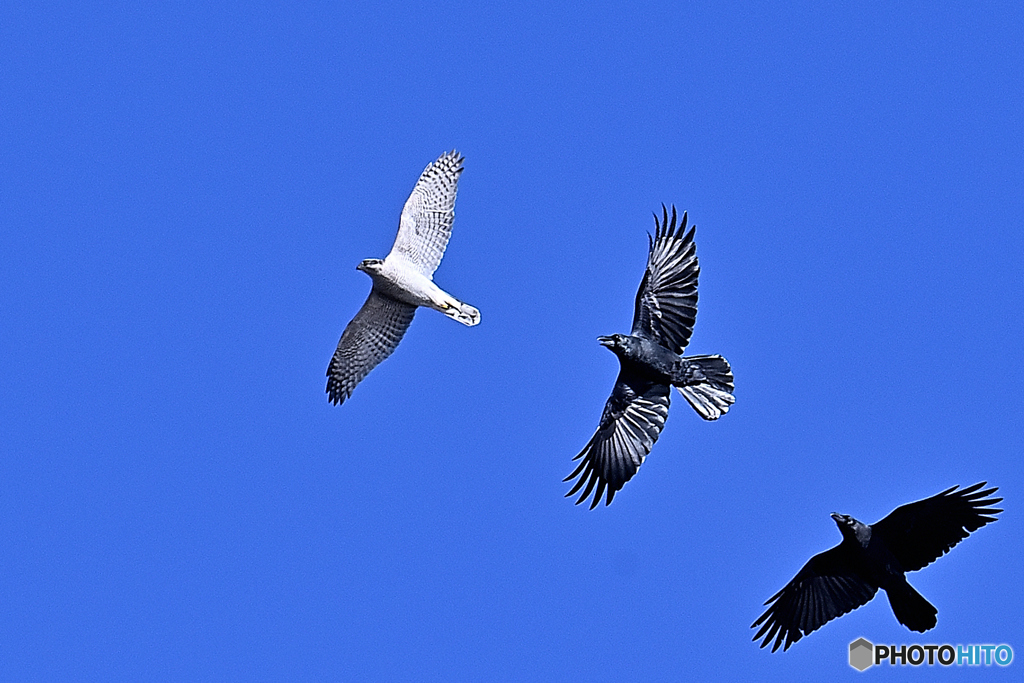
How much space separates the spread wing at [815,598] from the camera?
874 inches

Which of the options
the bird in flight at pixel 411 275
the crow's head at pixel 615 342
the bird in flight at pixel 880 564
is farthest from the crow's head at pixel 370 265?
the bird in flight at pixel 880 564

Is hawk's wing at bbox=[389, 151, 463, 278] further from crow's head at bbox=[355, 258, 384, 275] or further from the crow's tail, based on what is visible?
the crow's tail

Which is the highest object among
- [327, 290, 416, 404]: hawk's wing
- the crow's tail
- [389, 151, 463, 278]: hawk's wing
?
[389, 151, 463, 278]: hawk's wing

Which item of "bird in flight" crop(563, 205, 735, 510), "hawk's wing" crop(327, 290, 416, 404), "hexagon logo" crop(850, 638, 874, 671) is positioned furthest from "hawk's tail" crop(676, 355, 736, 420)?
"hawk's wing" crop(327, 290, 416, 404)

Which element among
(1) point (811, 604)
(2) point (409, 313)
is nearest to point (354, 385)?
(2) point (409, 313)

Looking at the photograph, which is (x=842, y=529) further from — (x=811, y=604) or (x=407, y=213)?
(x=407, y=213)

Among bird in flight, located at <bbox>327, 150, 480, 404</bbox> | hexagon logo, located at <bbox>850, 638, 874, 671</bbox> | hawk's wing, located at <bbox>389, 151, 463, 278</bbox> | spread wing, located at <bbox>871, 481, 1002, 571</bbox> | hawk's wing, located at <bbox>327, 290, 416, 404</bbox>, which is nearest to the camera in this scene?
spread wing, located at <bbox>871, 481, 1002, 571</bbox>

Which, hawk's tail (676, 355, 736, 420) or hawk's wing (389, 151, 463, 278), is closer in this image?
hawk's tail (676, 355, 736, 420)

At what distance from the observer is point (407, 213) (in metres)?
24.5

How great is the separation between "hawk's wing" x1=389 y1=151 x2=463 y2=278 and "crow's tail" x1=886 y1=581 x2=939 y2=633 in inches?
318

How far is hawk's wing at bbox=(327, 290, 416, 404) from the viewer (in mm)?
25188

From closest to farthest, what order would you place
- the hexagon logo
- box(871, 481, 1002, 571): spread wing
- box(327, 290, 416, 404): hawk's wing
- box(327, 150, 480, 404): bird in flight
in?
1. box(871, 481, 1002, 571): spread wing
2. the hexagon logo
3. box(327, 150, 480, 404): bird in flight
4. box(327, 290, 416, 404): hawk's wing

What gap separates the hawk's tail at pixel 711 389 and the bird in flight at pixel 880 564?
2072mm

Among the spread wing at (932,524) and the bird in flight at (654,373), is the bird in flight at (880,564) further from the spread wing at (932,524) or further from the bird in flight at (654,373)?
the bird in flight at (654,373)
